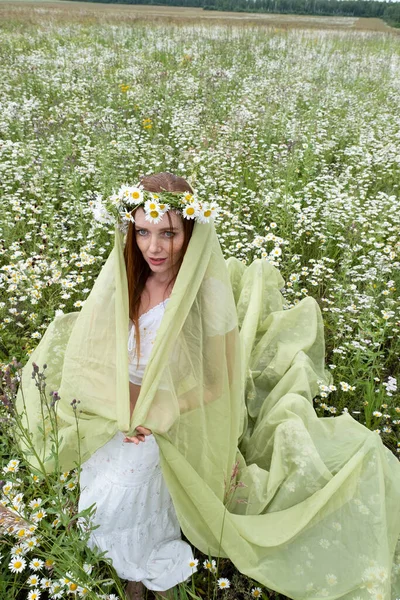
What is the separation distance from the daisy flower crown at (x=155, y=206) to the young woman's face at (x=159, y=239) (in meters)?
0.02

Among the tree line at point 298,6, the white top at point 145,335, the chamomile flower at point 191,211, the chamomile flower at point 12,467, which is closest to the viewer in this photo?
the chamomile flower at point 191,211

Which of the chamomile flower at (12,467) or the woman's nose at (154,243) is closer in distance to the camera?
A: the woman's nose at (154,243)

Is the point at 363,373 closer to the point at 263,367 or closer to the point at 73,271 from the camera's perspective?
the point at 263,367

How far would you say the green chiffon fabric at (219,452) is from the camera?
1.38m

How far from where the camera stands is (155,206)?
135 cm

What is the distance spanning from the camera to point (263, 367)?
7.55 feet

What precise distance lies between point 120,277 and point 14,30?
1093 cm

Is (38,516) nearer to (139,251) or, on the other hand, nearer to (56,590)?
(56,590)

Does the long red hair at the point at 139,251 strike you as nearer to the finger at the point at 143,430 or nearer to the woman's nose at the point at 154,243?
the woman's nose at the point at 154,243

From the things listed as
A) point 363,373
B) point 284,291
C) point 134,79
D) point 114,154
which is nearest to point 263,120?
point 114,154

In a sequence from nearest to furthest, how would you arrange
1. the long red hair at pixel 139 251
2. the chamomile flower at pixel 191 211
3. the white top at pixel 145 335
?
the chamomile flower at pixel 191 211
the long red hair at pixel 139 251
the white top at pixel 145 335

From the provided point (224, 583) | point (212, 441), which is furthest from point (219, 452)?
point (224, 583)

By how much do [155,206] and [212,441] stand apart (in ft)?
2.67

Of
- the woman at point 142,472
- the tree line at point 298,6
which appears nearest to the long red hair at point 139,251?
the woman at point 142,472
